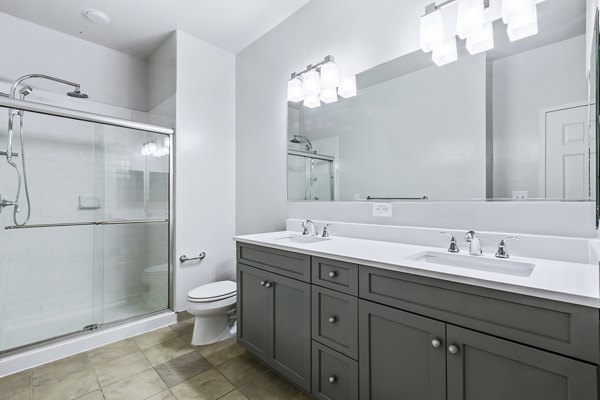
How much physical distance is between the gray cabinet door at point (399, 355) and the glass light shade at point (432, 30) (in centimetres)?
137

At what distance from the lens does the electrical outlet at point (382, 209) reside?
174 centimetres

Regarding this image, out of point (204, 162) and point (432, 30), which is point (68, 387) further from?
point (432, 30)

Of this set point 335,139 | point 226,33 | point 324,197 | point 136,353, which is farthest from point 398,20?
point 136,353

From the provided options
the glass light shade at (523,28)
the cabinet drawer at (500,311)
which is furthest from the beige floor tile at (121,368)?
the glass light shade at (523,28)

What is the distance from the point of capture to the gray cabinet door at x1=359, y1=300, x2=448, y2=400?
1.01 meters

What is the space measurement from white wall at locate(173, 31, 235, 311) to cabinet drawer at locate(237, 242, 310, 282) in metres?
0.91

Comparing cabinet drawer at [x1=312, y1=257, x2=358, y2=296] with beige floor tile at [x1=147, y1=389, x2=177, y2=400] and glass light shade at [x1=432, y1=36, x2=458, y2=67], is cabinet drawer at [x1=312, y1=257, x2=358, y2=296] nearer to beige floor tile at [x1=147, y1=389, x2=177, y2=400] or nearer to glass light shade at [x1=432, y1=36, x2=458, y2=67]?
beige floor tile at [x1=147, y1=389, x2=177, y2=400]

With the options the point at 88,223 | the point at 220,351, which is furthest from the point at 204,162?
the point at 220,351

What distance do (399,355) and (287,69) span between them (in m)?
2.20

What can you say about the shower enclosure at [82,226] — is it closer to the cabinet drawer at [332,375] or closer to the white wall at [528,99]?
the cabinet drawer at [332,375]

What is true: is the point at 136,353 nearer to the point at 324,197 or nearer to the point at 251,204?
the point at 251,204

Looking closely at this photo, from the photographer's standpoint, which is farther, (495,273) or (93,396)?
(93,396)

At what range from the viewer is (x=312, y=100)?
2.18 m

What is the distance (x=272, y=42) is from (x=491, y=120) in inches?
77.3
